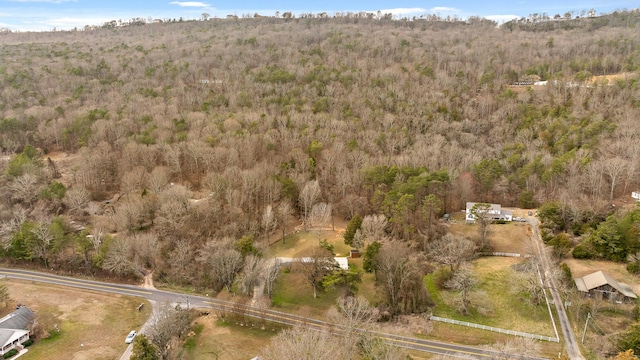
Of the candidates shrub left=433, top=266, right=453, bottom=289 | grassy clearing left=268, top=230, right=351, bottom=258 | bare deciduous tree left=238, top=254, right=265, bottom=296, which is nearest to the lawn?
grassy clearing left=268, top=230, right=351, bottom=258

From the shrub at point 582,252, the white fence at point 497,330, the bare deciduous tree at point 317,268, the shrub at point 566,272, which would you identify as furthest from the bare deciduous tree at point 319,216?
the shrub at point 582,252

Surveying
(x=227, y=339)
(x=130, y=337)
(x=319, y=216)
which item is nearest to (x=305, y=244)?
(x=319, y=216)

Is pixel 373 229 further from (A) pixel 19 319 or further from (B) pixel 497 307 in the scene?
(A) pixel 19 319

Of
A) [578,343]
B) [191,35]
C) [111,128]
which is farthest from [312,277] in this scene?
[191,35]

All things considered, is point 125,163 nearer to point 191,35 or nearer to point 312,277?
point 312,277

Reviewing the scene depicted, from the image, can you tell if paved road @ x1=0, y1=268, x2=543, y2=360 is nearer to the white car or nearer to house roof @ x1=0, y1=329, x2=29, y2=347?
the white car

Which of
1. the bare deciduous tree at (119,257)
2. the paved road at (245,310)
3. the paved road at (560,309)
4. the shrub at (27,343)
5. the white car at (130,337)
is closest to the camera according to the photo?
the paved road at (560,309)

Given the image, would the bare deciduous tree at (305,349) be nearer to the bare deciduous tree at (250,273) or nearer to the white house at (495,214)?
the bare deciduous tree at (250,273)
